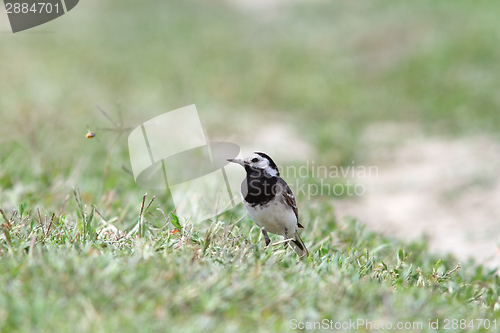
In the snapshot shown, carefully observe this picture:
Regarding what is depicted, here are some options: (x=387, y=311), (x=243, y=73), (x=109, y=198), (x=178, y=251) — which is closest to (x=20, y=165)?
(x=109, y=198)

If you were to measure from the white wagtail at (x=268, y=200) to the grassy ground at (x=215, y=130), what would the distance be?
178 millimetres

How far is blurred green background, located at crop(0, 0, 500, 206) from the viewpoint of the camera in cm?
655

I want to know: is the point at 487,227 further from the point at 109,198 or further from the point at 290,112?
the point at 290,112

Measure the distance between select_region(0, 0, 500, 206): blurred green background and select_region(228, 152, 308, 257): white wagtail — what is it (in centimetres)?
189

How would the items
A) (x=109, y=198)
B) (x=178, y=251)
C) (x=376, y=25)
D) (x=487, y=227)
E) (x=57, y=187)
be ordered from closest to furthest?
(x=178, y=251), (x=109, y=198), (x=57, y=187), (x=487, y=227), (x=376, y=25)

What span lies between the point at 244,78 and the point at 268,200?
872 centimetres

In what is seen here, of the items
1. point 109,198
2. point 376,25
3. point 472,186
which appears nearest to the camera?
point 109,198

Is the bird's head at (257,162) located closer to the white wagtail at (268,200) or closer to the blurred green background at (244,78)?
the white wagtail at (268,200)

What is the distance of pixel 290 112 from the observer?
1038 cm

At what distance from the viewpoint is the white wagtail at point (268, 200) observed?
11.7 feet

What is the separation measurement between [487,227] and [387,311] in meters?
3.91

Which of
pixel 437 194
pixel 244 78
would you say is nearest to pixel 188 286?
pixel 437 194

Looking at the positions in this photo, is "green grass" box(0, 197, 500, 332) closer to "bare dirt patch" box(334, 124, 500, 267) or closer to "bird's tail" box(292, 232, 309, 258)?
"bird's tail" box(292, 232, 309, 258)

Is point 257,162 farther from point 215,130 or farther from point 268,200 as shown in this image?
point 215,130
